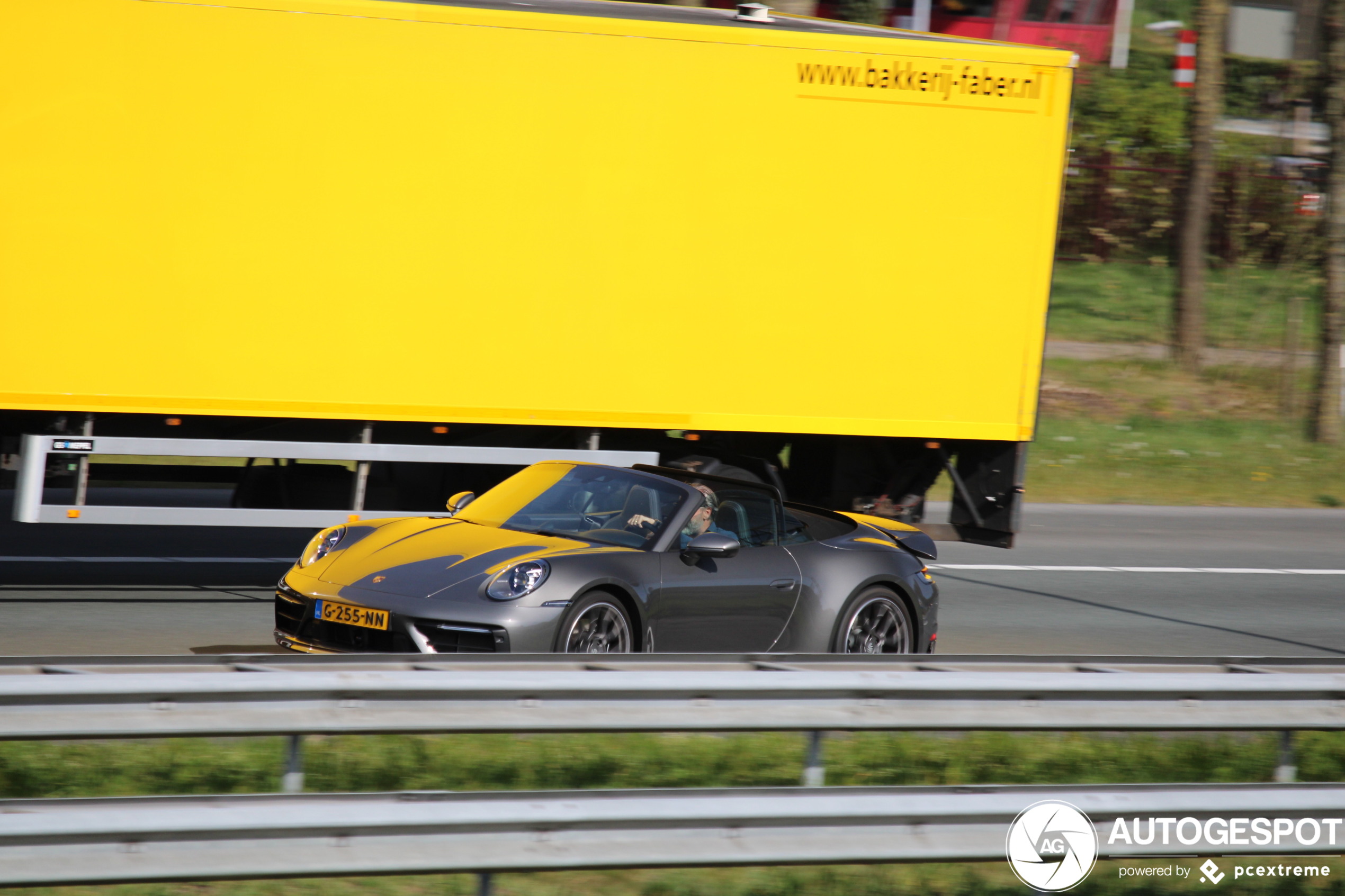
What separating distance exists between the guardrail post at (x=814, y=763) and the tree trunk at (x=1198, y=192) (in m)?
19.7

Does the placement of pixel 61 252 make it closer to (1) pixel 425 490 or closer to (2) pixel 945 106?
(1) pixel 425 490

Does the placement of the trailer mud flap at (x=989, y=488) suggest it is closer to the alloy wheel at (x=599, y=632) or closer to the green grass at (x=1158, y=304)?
the alloy wheel at (x=599, y=632)

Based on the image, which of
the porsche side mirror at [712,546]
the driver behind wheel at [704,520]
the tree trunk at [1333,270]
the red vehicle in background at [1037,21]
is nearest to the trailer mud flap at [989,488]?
the driver behind wheel at [704,520]

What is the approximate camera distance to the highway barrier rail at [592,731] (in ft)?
12.1

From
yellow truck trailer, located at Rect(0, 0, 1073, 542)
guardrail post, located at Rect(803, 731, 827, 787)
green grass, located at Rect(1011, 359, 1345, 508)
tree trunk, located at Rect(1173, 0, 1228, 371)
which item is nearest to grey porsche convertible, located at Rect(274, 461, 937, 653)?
yellow truck trailer, located at Rect(0, 0, 1073, 542)

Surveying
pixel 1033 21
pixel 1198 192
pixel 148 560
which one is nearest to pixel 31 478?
pixel 148 560

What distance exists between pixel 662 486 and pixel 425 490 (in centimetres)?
263

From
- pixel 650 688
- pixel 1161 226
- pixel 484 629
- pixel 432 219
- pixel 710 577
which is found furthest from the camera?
pixel 1161 226

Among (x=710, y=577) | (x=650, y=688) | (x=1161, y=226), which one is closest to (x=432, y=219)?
(x=710, y=577)

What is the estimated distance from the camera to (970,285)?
412 inches

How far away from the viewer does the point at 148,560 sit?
1096 centimetres

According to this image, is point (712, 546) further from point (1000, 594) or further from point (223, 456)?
point (1000, 594)

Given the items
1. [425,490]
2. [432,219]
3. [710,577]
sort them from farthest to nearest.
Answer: [425,490], [432,219], [710,577]

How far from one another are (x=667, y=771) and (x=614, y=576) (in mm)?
1536
